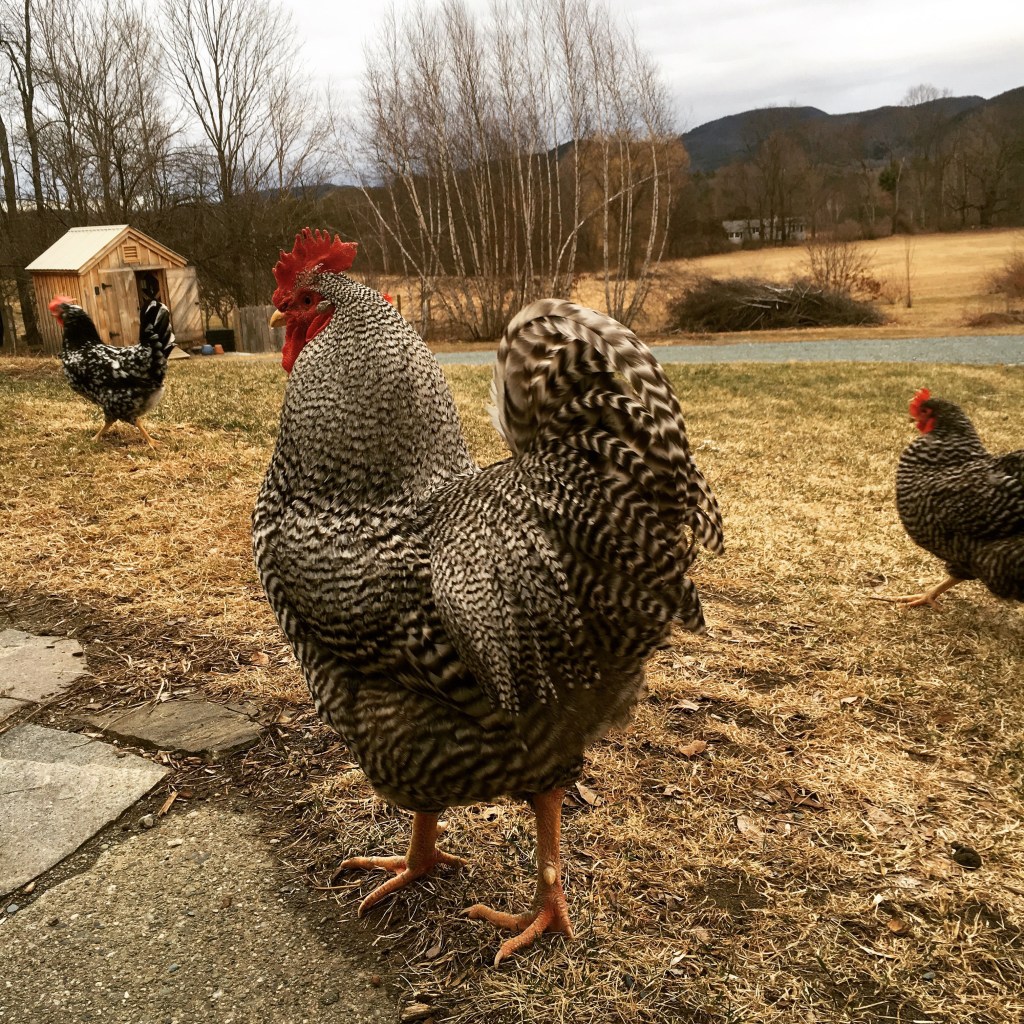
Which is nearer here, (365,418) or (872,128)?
(365,418)

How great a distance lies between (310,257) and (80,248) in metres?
19.4

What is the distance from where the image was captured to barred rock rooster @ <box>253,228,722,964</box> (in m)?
2.26

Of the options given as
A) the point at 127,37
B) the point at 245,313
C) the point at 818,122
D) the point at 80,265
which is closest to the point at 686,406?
the point at 80,265

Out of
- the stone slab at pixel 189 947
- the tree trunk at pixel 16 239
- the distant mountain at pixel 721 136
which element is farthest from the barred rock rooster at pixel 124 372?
the distant mountain at pixel 721 136

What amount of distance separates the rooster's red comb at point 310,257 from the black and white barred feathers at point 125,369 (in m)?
5.85

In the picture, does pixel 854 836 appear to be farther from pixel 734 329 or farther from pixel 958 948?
pixel 734 329

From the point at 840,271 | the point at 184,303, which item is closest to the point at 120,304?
the point at 184,303

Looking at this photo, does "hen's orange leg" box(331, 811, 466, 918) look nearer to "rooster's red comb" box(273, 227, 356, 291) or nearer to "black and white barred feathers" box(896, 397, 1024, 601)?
"rooster's red comb" box(273, 227, 356, 291)

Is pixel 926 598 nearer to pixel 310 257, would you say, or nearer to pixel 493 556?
pixel 493 556

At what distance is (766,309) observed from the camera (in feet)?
92.4

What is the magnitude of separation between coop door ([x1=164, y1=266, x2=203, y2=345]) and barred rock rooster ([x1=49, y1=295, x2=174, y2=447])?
43.7ft

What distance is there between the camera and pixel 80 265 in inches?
711

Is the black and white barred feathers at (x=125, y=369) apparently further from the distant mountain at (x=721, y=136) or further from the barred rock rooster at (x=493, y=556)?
the distant mountain at (x=721, y=136)

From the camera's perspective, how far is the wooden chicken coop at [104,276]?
1831 cm
